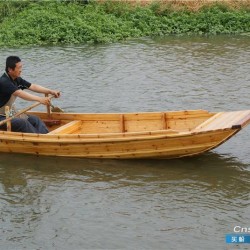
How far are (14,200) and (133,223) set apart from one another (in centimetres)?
209

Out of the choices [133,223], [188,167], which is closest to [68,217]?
[133,223]

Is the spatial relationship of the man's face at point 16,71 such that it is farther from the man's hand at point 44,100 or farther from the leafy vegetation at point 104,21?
the leafy vegetation at point 104,21

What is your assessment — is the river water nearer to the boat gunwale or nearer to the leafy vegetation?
the boat gunwale

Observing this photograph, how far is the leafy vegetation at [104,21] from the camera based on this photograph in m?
20.8

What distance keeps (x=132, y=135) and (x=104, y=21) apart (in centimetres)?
1329

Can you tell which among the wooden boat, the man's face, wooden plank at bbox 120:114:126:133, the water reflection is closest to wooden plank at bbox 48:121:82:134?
the wooden boat

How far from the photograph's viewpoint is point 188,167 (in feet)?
31.6

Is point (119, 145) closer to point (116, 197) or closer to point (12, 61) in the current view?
point (116, 197)

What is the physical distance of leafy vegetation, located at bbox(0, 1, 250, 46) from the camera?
2078 centimetres

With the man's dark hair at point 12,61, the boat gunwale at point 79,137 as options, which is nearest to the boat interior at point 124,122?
the boat gunwale at point 79,137

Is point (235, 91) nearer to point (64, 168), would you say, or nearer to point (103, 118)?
point (103, 118)

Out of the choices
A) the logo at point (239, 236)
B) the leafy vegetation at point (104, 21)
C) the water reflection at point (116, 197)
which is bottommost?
the logo at point (239, 236)

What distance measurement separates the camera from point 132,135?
9422 millimetres

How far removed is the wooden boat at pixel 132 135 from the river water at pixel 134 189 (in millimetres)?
231
